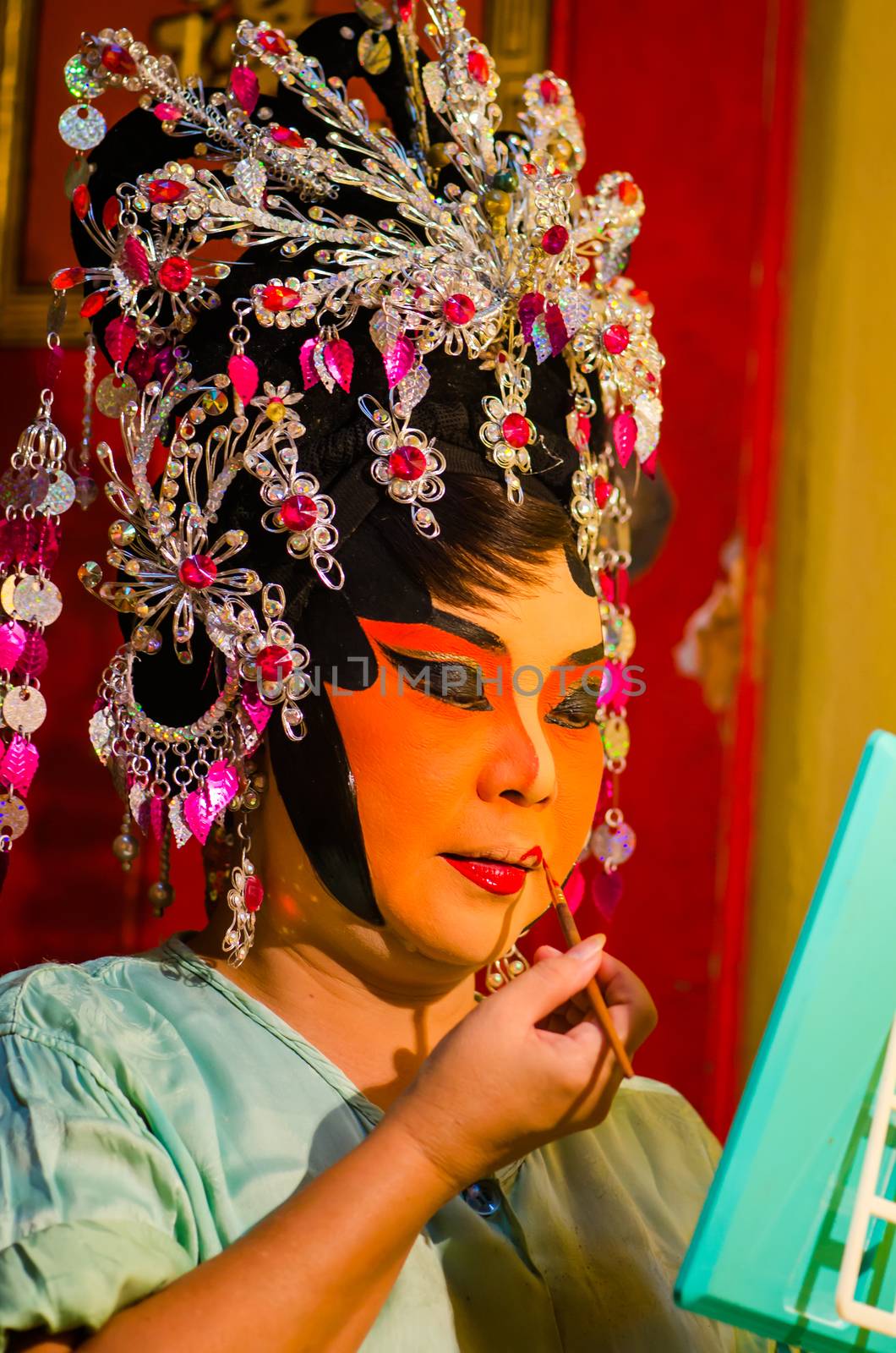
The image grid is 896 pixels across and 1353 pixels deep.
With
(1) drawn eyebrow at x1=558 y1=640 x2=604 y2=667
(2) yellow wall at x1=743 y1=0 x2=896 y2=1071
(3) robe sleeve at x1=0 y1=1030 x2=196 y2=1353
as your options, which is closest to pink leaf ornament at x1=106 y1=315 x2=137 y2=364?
(1) drawn eyebrow at x1=558 y1=640 x2=604 y2=667

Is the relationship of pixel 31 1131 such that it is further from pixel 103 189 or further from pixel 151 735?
pixel 103 189

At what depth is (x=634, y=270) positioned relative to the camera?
70.1 inches

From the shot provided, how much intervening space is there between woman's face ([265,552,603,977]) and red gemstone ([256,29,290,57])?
0.51 m

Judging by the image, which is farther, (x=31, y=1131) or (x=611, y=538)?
(x=611, y=538)

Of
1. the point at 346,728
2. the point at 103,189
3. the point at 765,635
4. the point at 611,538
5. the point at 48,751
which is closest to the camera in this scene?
the point at 346,728

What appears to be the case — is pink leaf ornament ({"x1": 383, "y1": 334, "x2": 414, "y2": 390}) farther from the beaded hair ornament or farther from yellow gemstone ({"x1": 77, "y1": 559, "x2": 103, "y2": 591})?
yellow gemstone ({"x1": 77, "y1": 559, "x2": 103, "y2": 591})

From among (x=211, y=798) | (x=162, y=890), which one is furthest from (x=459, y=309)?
(x=162, y=890)

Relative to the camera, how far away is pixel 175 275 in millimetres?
1137

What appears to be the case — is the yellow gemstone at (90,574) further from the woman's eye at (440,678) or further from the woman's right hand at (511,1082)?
the woman's right hand at (511,1082)

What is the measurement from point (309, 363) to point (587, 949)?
509 mm

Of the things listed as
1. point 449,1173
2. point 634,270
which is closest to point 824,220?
point 634,270

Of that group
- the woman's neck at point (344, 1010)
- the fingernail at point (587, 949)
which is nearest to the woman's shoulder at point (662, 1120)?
the woman's neck at point (344, 1010)

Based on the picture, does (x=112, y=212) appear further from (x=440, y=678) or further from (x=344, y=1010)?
(x=344, y=1010)

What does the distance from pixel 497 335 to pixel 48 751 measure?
2.60 ft
